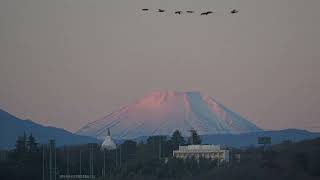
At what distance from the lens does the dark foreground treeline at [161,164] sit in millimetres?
63966

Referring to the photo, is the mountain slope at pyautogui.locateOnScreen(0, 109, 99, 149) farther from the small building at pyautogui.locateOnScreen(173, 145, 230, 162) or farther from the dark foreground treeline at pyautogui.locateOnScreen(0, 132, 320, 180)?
the small building at pyautogui.locateOnScreen(173, 145, 230, 162)

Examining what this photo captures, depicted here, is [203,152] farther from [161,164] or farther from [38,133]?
[38,133]

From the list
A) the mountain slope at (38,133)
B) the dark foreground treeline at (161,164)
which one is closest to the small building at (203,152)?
the dark foreground treeline at (161,164)

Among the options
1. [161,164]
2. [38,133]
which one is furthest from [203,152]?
[38,133]

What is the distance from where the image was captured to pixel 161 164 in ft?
262

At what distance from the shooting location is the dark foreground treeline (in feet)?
210

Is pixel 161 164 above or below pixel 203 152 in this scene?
below

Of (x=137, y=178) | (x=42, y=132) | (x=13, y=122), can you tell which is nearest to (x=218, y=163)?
(x=137, y=178)

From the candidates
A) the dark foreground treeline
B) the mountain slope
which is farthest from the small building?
the mountain slope

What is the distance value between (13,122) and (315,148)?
319 feet

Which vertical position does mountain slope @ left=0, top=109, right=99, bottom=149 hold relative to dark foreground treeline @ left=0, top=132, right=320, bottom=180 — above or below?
above

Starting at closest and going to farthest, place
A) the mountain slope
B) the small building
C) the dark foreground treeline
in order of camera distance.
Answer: the dark foreground treeline, the small building, the mountain slope

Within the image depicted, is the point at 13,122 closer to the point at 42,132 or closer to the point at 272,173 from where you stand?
the point at 42,132

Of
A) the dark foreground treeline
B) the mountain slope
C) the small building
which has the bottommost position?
the dark foreground treeline
